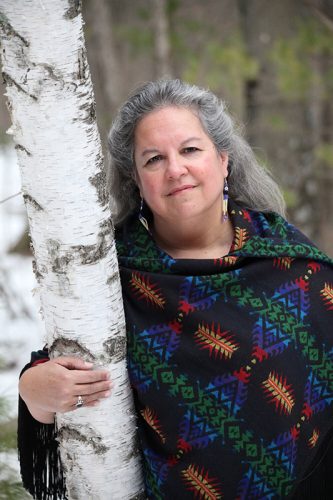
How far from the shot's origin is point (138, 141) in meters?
1.95

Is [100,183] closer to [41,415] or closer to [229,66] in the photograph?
[41,415]

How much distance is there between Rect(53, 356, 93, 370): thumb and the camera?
1729 millimetres

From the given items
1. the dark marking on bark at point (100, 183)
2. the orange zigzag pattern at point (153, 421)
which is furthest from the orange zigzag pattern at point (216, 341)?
the dark marking on bark at point (100, 183)

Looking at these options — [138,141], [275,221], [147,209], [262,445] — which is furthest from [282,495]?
[138,141]

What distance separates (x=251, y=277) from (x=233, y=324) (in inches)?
6.1

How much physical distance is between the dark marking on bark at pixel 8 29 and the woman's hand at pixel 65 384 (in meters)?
0.82

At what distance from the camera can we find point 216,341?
73.2 inches

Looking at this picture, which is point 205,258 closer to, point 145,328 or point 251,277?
point 251,277

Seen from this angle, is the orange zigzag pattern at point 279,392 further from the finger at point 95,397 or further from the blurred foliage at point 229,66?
the blurred foliage at point 229,66

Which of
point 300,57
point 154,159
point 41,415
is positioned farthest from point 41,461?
point 300,57

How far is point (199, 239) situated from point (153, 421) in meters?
0.58

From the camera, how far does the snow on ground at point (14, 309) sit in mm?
3787

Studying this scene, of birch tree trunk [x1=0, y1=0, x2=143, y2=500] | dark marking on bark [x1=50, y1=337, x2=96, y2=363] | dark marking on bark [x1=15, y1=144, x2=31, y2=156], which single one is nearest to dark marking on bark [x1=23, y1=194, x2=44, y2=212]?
birch tree trunk [x1=0, y1=0, x2=143, y2=500]

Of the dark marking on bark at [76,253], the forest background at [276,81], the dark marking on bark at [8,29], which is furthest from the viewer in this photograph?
the forest background at [276,81]
